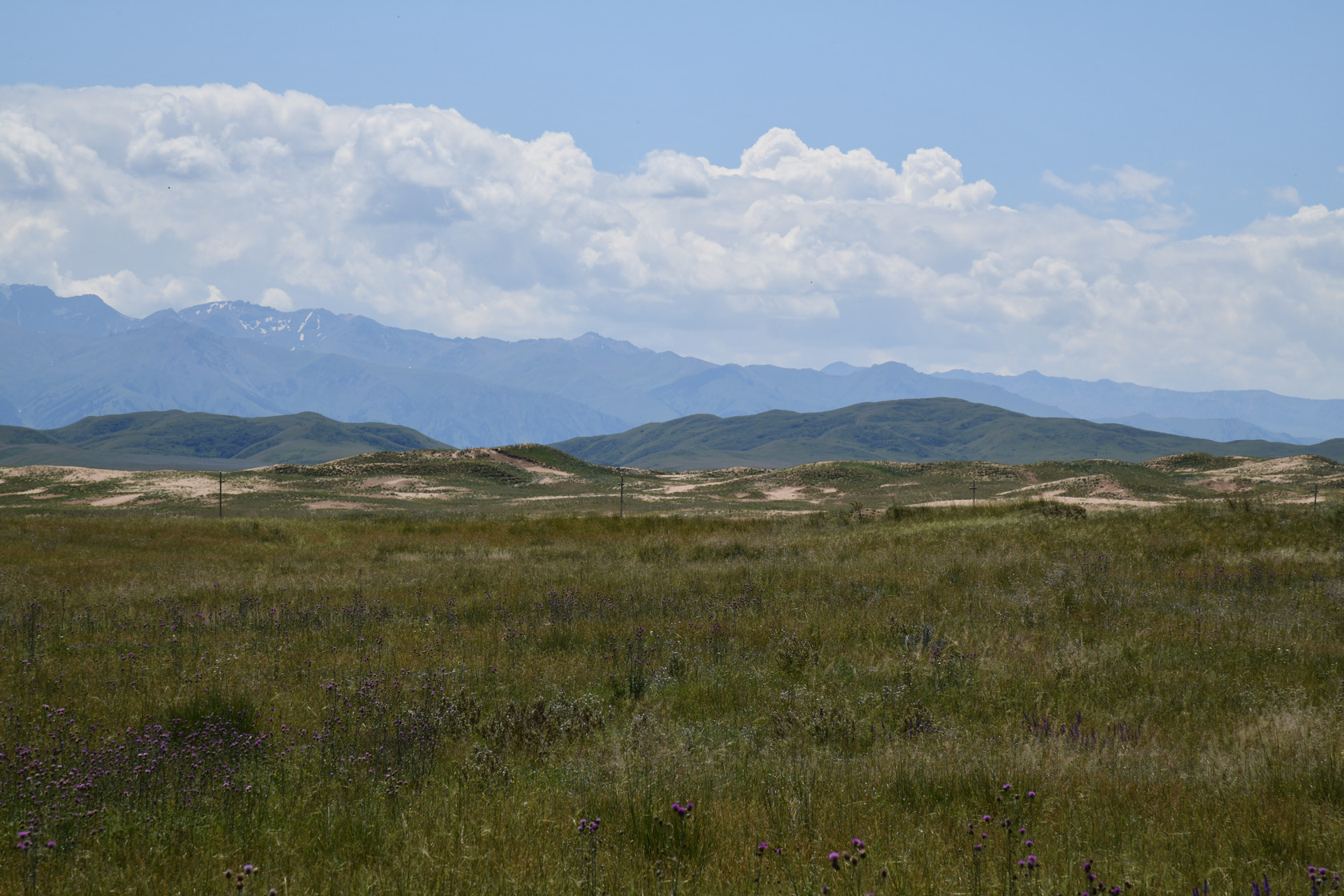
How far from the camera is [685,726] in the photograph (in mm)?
6805

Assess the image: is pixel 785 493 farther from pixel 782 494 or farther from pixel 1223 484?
pixel 1223 484

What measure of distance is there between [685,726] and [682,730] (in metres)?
0.42

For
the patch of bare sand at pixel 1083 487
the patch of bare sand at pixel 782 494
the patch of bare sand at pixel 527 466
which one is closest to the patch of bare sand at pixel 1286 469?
the patch of bare sand at pixel 1083 487

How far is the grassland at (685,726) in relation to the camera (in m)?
4.19

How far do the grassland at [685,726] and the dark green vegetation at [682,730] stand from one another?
4 cm

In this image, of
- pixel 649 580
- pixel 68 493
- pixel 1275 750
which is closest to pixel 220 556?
pixel 649 580

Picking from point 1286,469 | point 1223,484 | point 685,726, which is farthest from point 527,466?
point 685,726

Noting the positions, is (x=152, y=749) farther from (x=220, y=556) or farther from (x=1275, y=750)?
(x=220, y=556)

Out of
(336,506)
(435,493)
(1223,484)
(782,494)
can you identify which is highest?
(435,493)

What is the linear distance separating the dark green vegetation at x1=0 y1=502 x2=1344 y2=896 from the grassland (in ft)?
0.12

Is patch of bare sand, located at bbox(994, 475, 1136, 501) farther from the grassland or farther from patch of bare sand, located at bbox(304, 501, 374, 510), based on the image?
patch of bare sand, located at bbox(304, 501, 374, 510)

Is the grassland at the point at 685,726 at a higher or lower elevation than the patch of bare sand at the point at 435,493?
higher

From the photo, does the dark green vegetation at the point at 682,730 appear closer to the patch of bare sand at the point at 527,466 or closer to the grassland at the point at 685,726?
the grassland at the point at 685,726

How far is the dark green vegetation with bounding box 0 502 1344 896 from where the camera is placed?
13.7 feet
